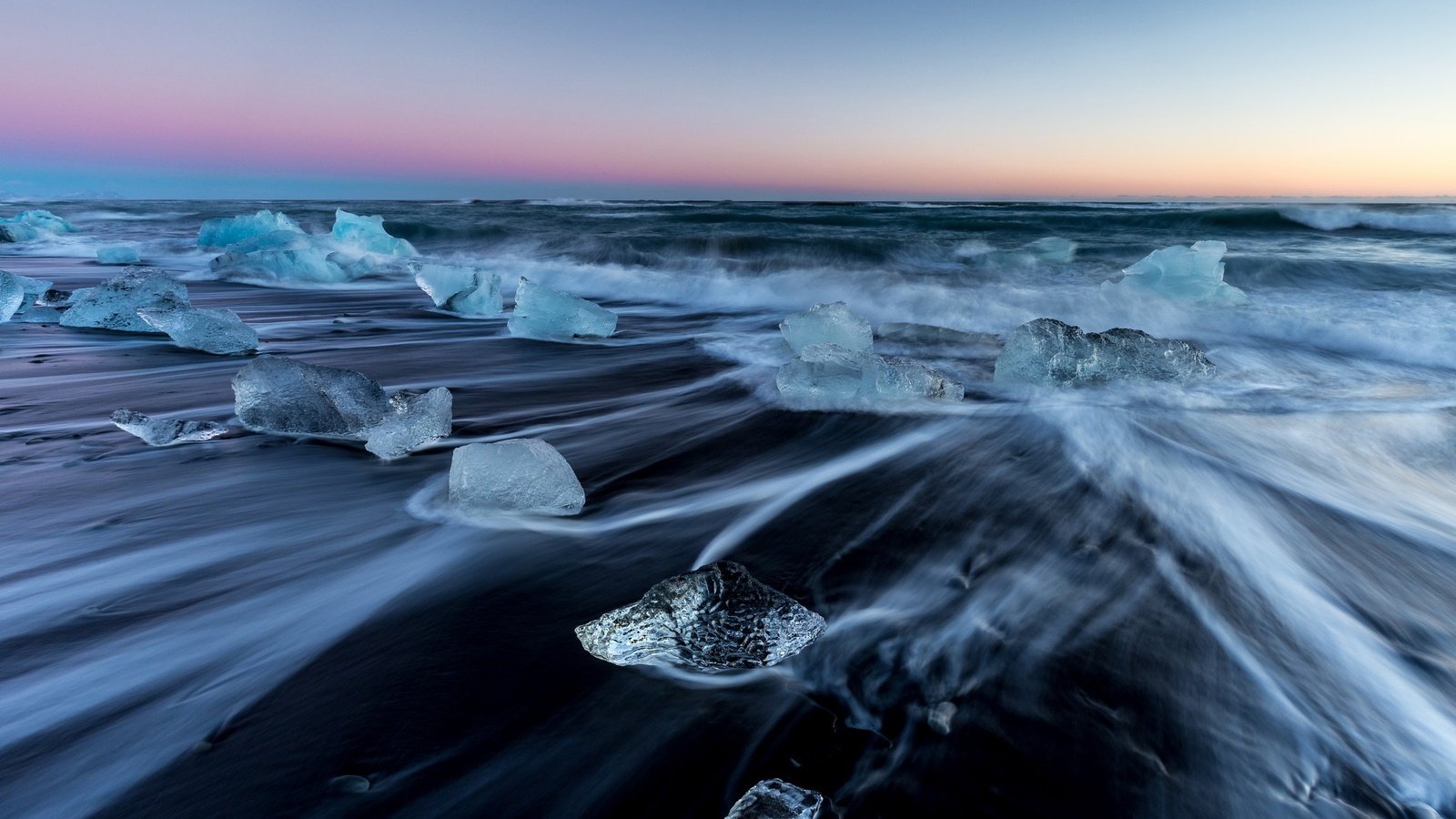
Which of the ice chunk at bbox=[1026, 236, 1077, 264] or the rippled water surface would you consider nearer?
the rippled water surface

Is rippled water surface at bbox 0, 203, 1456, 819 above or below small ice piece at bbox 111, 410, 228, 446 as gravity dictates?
below

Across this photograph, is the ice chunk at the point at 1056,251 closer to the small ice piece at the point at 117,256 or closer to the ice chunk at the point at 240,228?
the ice chunk at the point at 240,228

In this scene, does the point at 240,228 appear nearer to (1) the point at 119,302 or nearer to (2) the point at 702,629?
(1) the point at 119,302

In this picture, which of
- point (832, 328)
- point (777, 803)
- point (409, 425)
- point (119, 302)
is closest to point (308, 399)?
point (409, 425)

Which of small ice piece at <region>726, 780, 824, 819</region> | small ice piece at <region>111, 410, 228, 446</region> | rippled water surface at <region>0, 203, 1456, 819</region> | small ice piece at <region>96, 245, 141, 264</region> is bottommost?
rippled water surface at <region>0, 203, 1456, 819</region>

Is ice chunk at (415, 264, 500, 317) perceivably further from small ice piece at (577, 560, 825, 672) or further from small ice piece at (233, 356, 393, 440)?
small ice piece at (577, 560, 825, 672)

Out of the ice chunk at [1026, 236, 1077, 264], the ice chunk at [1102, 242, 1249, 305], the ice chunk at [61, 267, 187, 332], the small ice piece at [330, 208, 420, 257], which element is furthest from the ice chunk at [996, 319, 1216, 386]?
the small ice piece at [330, 208, 420, 257]

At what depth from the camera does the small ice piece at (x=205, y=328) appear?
16.6 ft

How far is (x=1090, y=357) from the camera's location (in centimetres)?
436

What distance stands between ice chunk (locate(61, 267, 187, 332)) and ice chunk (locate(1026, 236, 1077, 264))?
36.7 feet

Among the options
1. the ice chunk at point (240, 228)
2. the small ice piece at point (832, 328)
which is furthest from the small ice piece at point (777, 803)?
the ice chunk at point (240, 228)

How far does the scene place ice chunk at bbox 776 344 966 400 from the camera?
4.03 m

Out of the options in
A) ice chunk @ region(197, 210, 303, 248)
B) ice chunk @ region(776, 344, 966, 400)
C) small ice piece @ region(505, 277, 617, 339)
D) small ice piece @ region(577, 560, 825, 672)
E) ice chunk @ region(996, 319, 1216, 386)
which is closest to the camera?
small ice piece @ region(577, 560, 825, 672)

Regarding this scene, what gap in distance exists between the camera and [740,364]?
5.32 metres
